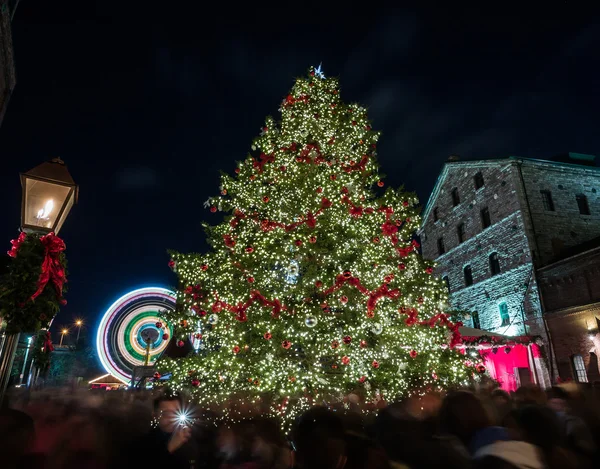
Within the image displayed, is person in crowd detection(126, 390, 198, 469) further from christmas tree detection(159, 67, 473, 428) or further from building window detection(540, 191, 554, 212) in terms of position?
building window detection(540, 191, 554, 212)

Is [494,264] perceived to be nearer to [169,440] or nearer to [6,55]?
[169,440]

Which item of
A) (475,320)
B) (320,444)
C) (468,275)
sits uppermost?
(468,275)

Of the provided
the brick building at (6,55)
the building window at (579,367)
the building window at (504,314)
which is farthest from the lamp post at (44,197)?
the building window at (504,314)

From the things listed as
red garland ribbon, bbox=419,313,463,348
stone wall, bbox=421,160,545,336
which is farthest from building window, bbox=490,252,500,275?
red garland ribbon, bbox=419,313,463,348

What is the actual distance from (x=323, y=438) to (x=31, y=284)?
3.31 meters

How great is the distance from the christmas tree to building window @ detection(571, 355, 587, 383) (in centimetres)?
1214

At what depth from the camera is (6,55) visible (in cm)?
1346

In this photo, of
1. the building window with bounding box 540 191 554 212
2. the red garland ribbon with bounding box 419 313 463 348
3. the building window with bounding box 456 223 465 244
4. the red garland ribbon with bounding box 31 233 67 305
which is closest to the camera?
the red garland ribbon with bounding box 31 233 67 305

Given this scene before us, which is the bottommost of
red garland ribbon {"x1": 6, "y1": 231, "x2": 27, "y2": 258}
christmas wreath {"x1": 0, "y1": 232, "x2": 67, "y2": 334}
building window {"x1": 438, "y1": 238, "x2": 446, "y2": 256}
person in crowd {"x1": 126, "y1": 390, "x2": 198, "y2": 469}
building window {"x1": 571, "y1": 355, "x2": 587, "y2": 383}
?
person in crowd {"x1": 126, "y1": 390, "x2": 198, "y2": 469}

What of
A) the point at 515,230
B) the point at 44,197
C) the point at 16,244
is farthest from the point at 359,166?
the point at 515,230

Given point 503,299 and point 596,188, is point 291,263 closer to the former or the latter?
point 503,299

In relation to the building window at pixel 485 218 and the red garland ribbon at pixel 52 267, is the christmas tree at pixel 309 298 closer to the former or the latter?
the red garland ribbon at pixel 52 267

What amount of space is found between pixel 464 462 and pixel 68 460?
2921 mm

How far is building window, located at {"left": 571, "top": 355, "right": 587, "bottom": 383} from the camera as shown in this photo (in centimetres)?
1783
